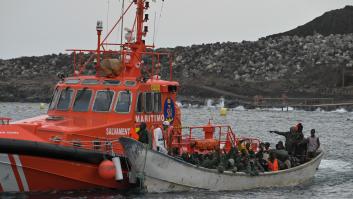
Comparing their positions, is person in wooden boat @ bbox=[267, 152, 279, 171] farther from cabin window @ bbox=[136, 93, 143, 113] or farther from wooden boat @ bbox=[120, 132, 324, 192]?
cabin window @ bbox=[136, 93, 143, 113]

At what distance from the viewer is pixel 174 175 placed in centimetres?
2011

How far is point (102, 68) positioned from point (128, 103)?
1.27 m

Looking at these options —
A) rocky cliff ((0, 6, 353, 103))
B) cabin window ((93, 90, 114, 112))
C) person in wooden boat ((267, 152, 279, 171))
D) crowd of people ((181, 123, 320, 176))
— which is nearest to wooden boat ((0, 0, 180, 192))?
cabin window ((93, 90, 114, 112))

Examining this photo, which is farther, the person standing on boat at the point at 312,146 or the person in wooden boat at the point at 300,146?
the person standing on boat at the point at 312,146

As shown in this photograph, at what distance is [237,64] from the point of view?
360 feet

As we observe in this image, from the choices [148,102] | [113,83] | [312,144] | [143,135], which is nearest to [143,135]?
[143,135]

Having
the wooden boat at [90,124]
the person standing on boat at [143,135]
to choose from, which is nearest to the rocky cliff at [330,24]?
the wooden boat at [90,124]

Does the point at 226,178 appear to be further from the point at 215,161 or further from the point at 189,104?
the point at 189,104

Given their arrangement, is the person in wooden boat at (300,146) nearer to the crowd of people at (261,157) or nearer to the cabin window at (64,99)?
the crowd of people at (261,157)

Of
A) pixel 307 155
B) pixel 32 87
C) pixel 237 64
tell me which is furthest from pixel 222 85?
pixel 307 155

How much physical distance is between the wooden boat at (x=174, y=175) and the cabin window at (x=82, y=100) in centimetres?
214

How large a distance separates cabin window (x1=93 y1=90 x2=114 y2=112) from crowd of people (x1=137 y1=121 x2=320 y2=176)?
1.35m

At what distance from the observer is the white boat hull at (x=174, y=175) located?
63.9 ft

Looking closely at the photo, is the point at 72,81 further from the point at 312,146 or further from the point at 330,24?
the point at 330,24
